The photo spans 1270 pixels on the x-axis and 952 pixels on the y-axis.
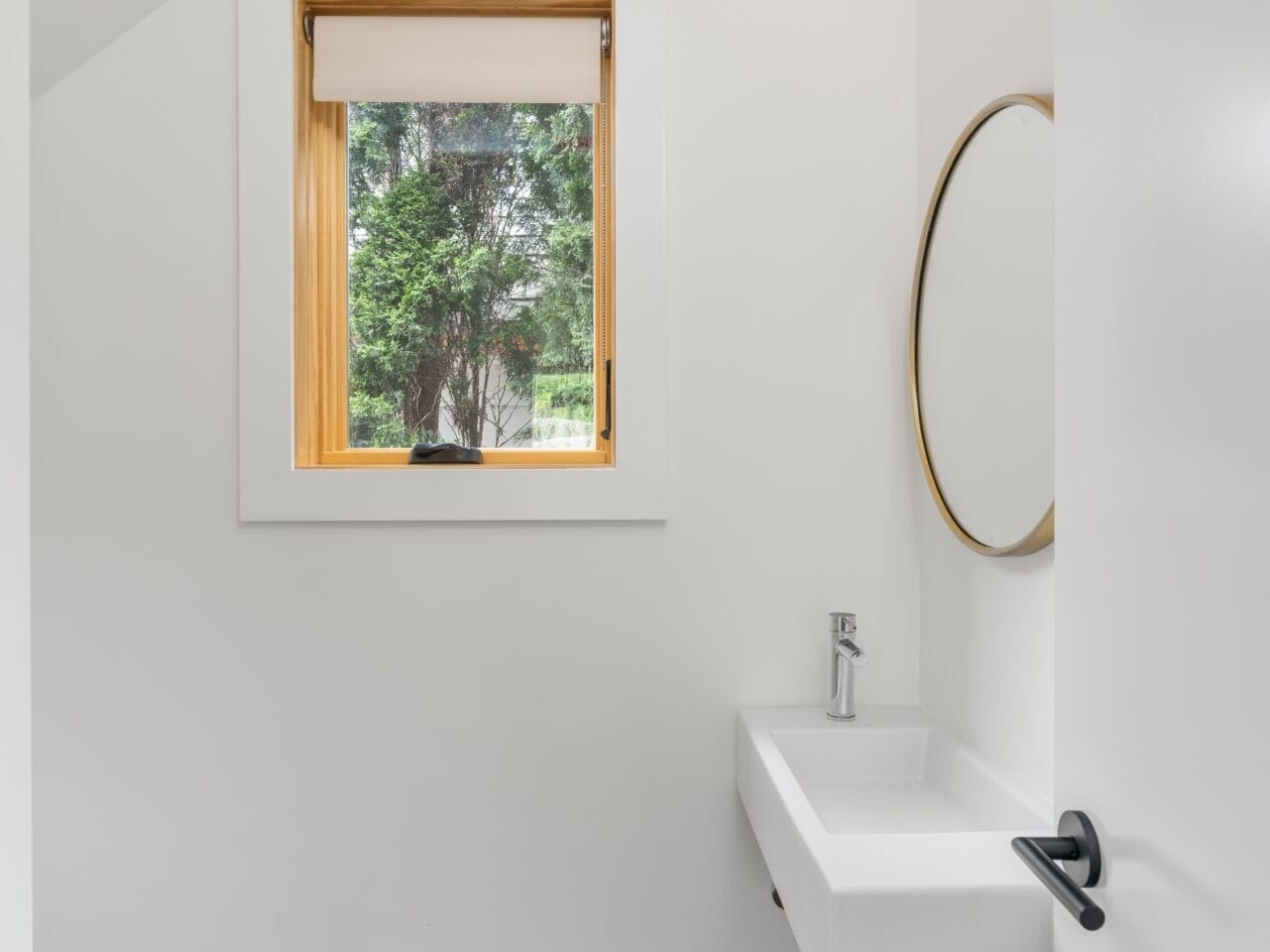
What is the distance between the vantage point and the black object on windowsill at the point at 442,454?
155cm

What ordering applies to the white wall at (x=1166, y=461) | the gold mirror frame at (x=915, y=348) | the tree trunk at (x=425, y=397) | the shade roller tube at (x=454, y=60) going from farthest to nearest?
the tree trunk at (x=425, y=397) < the shade roller tube at (x=454, y=60) < the gold mirror frame at (x=915, y=348) < the white wall at (x=1166, y=461)

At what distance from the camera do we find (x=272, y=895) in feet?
4.99

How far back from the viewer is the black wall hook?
0.63 meters

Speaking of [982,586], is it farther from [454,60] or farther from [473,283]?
[454,60]

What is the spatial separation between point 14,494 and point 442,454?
855 millimetres

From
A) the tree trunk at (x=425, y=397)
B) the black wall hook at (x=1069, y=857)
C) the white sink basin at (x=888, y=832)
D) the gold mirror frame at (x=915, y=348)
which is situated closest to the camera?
the black wall hook at (x=1069, y=857)

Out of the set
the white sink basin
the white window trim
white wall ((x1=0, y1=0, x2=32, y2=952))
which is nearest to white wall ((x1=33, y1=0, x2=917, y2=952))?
the white window trim

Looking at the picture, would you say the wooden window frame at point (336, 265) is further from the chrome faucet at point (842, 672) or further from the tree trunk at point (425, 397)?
the chrome faucet at point (842, 672)

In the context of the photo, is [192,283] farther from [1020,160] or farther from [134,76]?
[1020,160]

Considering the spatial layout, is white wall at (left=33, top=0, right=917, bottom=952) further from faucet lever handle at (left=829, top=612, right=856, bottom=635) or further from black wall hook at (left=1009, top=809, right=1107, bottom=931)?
black wall hook at (left=1009, top=809, right=1107, bottom=931)

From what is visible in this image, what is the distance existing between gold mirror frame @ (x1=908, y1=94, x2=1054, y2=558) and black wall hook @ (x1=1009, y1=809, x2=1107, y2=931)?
1.45 feet

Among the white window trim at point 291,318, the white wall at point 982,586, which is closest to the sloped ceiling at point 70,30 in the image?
the white window trim at point 291,318

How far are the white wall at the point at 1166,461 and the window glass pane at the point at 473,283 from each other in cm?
105

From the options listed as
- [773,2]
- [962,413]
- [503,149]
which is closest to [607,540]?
[962,413]
